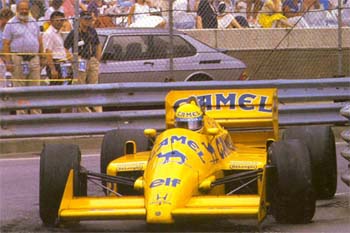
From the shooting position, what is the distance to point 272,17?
1939cm

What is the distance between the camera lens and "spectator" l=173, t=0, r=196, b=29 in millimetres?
18219

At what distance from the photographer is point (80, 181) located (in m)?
9.20

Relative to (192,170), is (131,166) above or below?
below

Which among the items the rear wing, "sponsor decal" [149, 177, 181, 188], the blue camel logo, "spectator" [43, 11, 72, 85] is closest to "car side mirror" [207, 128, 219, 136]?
the blue camel logo

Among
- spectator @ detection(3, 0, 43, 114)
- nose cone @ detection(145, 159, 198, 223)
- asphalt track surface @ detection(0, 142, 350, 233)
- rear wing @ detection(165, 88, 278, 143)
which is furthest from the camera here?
spectator @ detection(3, 0, 43, 114)

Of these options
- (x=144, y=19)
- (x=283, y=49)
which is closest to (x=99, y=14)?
(x=144, y=19)

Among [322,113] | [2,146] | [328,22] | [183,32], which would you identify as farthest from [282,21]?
[2,146]

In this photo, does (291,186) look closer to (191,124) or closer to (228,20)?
(191,124)

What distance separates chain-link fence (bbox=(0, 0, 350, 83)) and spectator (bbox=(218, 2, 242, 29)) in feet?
0.06

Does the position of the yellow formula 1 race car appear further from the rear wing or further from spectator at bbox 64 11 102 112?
spectator at bbox 64 11 102 112

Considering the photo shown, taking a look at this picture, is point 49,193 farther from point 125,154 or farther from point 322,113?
point 322,113

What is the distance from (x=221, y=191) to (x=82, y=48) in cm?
756

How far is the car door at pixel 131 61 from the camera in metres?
17.5

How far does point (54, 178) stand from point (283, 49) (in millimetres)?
11489
